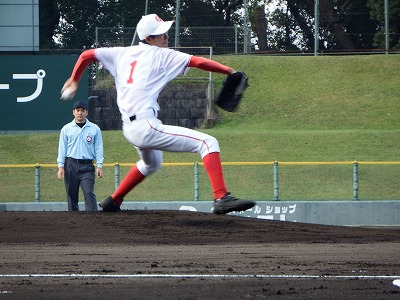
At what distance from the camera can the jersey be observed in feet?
30.1

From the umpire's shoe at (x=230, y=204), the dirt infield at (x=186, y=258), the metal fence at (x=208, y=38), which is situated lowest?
the dirt infield at (x=186, y=258)

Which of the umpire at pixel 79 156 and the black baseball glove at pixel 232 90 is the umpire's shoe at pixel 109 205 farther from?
the black baseball glove at pixel 232 90

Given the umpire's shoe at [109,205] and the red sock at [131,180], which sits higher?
the red sock at [131,180]

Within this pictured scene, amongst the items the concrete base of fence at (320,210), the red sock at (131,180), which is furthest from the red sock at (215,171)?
the concrete base of fence at (320,210)

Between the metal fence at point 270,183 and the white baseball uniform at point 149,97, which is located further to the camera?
the metal fence at point 270,183

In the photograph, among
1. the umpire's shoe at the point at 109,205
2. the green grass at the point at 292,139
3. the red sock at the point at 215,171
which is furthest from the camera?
the green grass at the point at 292,139

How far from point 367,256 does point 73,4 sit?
3728 centimetres

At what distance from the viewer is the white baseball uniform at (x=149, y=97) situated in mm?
9148

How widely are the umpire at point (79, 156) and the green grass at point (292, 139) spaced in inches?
298

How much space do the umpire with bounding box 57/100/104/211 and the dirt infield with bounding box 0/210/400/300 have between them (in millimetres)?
1523

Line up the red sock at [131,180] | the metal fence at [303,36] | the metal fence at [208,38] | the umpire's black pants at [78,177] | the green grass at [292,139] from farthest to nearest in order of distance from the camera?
the metal fence at [303,36] → the metal fence at [208,38] → the green grass at [292,139] → the umpire's black pants at [78,177] → the red sock at [131,180]

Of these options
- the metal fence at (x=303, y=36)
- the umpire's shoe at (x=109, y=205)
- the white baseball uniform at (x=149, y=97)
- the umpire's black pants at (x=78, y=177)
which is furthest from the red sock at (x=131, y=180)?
the metal fence at (x=303, y=36)

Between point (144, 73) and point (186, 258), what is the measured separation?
6.11 feet

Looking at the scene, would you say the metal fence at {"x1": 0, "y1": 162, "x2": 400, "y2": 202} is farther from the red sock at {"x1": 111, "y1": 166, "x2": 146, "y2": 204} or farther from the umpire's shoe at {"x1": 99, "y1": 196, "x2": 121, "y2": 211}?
the red sock at {"x1": 111, "y1": 166, "x2": 146, "y2": 204}
